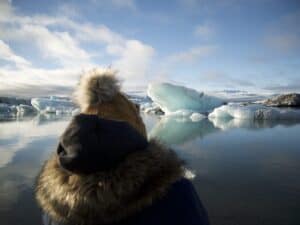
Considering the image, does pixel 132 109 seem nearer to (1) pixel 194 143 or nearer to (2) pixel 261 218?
(2) pixel 261 218

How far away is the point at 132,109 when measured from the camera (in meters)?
0.97

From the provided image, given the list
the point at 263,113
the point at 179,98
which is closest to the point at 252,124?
the point at 263,113

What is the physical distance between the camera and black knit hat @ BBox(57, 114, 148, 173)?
0.72 meters

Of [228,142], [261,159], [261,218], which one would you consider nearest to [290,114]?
[228,142]

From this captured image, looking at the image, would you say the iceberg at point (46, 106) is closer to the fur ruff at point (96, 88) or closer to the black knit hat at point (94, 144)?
the fur ruff at point (96, 88)

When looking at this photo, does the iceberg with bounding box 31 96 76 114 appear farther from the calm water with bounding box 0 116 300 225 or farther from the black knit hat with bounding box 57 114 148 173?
the black knit hat with bounding box 57 114 148 173

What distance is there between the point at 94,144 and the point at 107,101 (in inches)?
10.2

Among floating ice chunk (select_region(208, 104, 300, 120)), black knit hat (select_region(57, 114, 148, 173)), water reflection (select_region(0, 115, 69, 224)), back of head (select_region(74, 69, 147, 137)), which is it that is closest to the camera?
black knit hat (select_region(57, 114, 148, 173))

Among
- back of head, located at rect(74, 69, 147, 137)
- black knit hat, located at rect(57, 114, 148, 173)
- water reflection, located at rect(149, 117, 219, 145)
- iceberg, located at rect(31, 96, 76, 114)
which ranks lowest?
iceberg, located at rect(31, 96, 76, 114)

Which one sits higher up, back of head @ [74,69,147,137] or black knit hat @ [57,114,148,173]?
back of head @ [74,69,147,137]

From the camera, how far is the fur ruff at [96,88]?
0.94m

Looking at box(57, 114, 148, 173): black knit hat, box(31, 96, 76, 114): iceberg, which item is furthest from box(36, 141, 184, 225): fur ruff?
box(31, 96, 76, 114): iceberg

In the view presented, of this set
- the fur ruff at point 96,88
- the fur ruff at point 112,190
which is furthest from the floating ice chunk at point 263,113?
the fur ruff at point 112,190

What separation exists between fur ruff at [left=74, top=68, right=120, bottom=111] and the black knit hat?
19 cm
